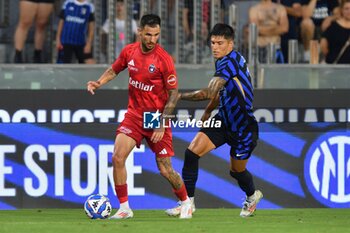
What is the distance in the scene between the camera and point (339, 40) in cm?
1652

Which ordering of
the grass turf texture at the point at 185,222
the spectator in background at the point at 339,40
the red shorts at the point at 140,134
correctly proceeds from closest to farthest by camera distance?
the grass turf texture at the point at 185,222 → the red shorts at the point at 140,134 → the spectator in background at the point at 339,40

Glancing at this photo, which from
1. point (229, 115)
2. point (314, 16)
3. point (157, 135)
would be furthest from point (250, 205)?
point (314, 16)

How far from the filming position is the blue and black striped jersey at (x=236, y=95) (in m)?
11.3

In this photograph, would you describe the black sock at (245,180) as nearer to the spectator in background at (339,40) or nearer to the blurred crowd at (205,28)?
the blurred crowd at (205,28)

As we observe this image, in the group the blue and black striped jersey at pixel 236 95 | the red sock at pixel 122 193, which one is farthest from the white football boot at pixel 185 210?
the blue and black striped jersey at pixel 236 95

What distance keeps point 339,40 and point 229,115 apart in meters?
5.40

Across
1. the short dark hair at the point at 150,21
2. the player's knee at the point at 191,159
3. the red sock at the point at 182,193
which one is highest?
the short dark hair at the point at 150,21

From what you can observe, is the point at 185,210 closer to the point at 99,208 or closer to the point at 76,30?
the point at 99,208

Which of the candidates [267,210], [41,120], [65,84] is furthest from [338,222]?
[65,84]

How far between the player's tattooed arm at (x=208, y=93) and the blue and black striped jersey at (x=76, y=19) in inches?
214

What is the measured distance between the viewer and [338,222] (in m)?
11.1

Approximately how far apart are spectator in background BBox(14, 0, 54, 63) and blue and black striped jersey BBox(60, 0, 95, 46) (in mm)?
325

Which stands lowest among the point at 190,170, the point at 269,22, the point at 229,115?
the point at 190,170

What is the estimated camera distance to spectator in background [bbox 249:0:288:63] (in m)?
16.3
